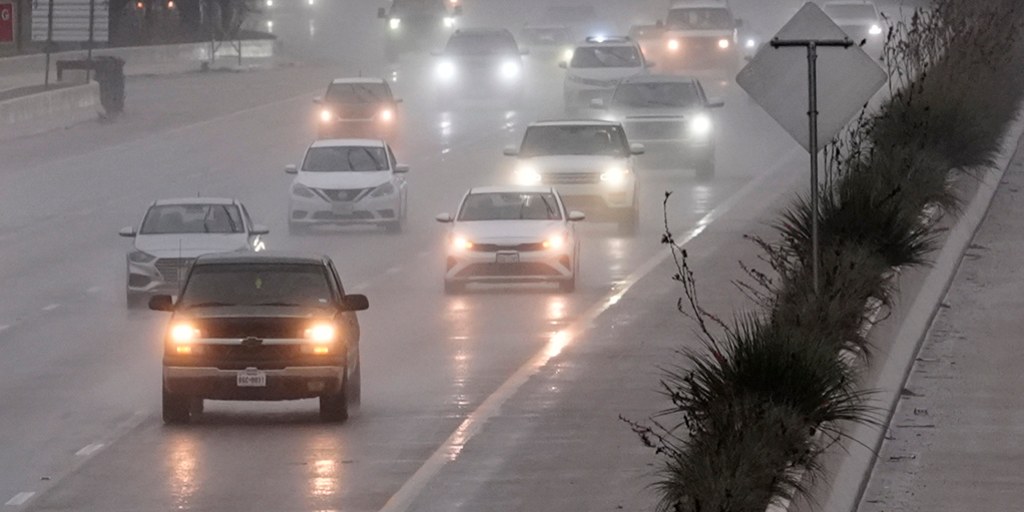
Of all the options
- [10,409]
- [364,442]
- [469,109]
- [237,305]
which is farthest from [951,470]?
[469,109]

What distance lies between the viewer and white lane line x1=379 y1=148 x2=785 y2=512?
1562 cm

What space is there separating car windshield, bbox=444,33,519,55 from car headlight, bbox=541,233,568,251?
35.9 m

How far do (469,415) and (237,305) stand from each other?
2.12m

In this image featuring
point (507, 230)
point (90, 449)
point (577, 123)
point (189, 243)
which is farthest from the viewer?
point (577, 123)

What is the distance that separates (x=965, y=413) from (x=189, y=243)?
50.1ft

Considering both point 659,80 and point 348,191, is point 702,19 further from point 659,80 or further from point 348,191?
point 348,191

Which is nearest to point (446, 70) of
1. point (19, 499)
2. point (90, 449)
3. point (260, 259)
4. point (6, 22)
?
point (6, 22)

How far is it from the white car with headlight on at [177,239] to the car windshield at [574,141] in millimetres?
9194

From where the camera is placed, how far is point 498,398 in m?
20.5

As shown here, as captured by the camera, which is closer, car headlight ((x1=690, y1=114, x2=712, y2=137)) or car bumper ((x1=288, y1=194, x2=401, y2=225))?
car bumper ((x1=288, y1=194, x2=401, y2=225))

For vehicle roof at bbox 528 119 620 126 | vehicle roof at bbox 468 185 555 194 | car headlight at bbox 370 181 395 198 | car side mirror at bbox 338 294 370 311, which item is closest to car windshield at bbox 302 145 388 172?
car headlight at bbox 370 181 395 198

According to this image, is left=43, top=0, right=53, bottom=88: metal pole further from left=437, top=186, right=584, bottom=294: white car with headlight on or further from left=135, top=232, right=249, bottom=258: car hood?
left=437, top=186, right=584, bottom=294: white car with headlight on

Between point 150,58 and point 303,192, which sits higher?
point 150,58

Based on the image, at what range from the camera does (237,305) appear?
19297 mm
